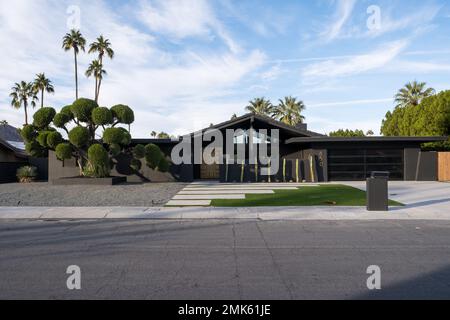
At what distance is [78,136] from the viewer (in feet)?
70.5

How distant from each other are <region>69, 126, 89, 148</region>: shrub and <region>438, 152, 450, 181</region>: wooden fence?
954 inches

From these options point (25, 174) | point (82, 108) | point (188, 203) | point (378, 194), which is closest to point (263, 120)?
point (82, 108)

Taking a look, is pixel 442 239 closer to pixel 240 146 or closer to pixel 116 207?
pixel 116 207

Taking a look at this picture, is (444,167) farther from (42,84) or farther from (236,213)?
(42,84)

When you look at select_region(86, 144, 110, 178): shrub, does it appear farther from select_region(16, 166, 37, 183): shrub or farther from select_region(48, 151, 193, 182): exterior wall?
select_region(16, 166, 37, 183): shrub

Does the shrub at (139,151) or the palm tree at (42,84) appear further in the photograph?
the palm tree at (42,84)

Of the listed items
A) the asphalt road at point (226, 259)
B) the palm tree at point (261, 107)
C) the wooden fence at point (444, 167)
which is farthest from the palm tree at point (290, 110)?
the asphalt road at point (226, 259)

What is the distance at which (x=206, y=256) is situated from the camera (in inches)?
253

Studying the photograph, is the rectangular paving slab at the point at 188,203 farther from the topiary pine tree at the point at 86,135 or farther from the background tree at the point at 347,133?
the background tree at the point at 347,133

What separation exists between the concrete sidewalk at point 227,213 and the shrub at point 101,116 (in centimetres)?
1036

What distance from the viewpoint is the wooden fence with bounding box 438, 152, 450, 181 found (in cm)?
2417

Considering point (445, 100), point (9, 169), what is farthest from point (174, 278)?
point (445, 100)

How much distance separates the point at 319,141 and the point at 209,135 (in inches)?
322

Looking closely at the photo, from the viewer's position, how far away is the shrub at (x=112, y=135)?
21.6 metres
